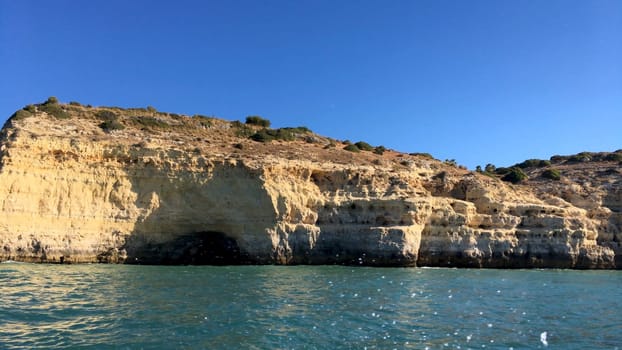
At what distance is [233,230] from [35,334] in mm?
19767

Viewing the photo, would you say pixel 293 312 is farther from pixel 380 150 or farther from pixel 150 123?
pixel 380 150

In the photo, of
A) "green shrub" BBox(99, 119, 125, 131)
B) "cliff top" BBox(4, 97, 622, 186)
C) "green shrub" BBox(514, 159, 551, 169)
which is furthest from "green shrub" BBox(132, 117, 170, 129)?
"green shrub" BBox(514, 159, 551, 169)

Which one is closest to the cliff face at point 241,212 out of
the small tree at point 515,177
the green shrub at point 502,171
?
the small tree at point 515,177

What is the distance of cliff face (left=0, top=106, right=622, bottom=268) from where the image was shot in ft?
91.6

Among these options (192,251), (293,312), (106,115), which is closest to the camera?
(293,312)

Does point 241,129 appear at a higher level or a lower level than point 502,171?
higher

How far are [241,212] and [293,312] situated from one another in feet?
56.7

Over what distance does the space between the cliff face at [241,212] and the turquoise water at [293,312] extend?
235 inches

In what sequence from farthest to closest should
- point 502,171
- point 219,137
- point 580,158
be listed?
point 580,158 < point 502,171 < point 219,137

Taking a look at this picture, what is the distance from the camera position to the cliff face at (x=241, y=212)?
27922 mm

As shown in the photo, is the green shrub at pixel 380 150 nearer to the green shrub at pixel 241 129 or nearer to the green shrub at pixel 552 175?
the green shrub at pixel 241 129

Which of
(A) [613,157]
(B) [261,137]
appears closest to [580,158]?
(A) [613,157]

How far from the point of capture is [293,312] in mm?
13648

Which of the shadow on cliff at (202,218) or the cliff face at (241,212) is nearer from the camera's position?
the cliff face at (241,212)
